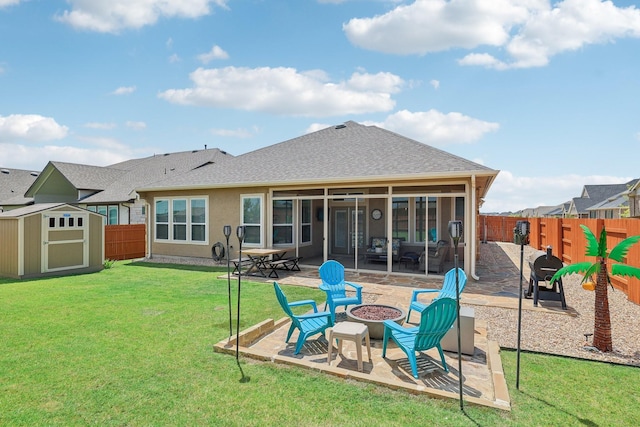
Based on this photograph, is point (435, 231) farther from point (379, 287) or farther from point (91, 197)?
point (91, 197)

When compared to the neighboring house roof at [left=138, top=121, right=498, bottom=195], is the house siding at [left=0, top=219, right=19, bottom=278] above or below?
below

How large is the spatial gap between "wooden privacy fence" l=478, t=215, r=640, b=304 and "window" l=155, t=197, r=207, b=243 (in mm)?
11496

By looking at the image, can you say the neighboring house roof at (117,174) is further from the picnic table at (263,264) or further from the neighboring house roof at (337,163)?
the picnic table at (263,264)

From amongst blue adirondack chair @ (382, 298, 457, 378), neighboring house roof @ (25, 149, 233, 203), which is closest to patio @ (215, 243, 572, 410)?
blue adirondack chair @ (382, 298, 457, 378)

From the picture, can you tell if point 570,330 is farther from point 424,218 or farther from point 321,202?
point 321,202

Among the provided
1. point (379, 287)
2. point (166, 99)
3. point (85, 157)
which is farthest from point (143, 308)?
point (85, 157)

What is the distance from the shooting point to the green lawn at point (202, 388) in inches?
119

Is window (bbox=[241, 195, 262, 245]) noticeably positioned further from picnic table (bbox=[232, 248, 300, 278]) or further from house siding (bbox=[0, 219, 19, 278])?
house siding (bbox=[0, 219, 19, 278])

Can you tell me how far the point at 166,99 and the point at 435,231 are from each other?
42.8ft

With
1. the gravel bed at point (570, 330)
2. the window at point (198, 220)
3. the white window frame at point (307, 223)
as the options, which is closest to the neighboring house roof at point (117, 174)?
the window at point (198, 220)

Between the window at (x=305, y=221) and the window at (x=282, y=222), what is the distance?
49 cm

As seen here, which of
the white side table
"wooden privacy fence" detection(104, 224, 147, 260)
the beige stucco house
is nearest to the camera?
the white side table

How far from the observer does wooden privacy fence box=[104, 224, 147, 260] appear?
48.0 feet

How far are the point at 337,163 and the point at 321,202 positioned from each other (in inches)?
113
